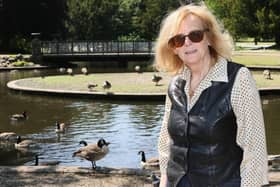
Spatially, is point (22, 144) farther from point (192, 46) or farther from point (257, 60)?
point (257, 60)

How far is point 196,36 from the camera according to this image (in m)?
2.80

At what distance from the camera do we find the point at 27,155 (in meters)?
13.0

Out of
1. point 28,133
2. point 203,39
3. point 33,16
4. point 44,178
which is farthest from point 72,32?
point 203,39

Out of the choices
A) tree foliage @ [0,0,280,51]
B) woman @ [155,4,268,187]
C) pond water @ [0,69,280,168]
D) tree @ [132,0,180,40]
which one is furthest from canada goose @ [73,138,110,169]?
tree @ [132,0,180,40]

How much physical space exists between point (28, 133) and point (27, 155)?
312cm

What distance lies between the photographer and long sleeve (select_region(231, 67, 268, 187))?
105 inches

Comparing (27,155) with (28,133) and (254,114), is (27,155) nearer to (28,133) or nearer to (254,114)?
(28,133)

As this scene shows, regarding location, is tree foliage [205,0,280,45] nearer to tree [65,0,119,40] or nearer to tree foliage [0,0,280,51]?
tree foliage [0,0,280,51]

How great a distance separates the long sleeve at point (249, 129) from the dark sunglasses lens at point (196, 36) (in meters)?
0.28

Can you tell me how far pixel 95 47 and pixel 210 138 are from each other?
1749 inches

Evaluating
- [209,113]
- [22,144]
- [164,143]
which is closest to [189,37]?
[209,113]

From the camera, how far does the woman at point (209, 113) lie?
8.75ft

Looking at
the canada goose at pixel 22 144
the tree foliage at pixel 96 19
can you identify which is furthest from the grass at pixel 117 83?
the tree foliage at pixel 96 19

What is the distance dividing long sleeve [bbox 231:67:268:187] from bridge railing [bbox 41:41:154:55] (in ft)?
142
